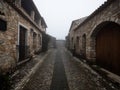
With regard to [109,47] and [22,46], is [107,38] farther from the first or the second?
[22,46]

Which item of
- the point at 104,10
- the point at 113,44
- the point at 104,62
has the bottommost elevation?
the point at 104,62

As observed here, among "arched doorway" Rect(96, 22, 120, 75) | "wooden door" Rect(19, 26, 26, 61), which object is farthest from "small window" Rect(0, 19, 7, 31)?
"arched doorway" Rect(96, 22, 120, 75)

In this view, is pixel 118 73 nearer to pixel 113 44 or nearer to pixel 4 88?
pixel 113 44

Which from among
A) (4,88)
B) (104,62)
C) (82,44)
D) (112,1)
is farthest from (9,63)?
(82,44)

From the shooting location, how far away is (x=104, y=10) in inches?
213

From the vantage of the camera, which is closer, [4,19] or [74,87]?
[74,87]

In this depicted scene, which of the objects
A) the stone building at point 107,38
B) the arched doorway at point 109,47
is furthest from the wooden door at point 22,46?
the arched doorway at point 109,47

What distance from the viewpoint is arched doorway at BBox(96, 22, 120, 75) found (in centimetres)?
486

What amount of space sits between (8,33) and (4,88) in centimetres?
236

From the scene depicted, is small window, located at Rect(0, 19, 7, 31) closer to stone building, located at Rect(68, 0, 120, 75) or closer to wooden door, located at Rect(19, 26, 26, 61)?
wooden door, located at Rect(19, 26, 26, 61)

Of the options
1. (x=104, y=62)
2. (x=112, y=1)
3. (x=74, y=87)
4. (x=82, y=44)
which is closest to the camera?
(x=74, y=87)

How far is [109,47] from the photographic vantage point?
5465mm

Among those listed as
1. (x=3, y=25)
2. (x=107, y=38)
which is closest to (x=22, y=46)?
(x=3, y=25)

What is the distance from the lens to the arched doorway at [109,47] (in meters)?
4.86
